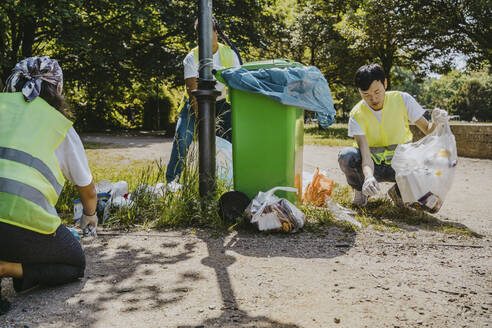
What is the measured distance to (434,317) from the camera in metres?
1.75

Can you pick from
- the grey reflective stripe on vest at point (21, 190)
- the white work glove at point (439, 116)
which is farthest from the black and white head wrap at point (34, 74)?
the white work glove at point (439, 116)

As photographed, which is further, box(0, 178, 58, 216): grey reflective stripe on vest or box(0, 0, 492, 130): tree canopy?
box(0, 0, 492, 130): tree canopy

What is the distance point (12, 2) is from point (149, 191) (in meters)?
7.65

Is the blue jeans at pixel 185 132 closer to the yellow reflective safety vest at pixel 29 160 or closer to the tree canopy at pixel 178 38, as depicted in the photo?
the yellow reflective safety vest at pixel 29 160

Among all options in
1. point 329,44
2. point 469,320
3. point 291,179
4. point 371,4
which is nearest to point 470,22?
point 371,4

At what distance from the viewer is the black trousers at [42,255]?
178 cm

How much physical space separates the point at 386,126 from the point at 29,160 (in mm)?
2836

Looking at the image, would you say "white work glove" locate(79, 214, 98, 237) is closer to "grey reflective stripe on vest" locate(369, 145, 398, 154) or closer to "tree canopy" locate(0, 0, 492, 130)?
"grey reflective stripe on vest" locate(369, 145, 398, 154)

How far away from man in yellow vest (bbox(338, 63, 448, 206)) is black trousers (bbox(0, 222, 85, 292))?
7.55 ft

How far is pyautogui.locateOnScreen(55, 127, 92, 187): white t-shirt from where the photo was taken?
6.42 ft

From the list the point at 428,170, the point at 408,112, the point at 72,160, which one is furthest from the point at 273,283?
the point at 408,112

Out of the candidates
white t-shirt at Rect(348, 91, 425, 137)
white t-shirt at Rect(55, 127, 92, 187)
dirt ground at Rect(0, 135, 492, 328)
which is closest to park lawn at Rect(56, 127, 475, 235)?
dirt ground at Rect(0, 135, 492, 328)

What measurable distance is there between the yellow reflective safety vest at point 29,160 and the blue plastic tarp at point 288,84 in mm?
1536

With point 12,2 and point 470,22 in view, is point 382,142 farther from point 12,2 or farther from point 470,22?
point 470,22
